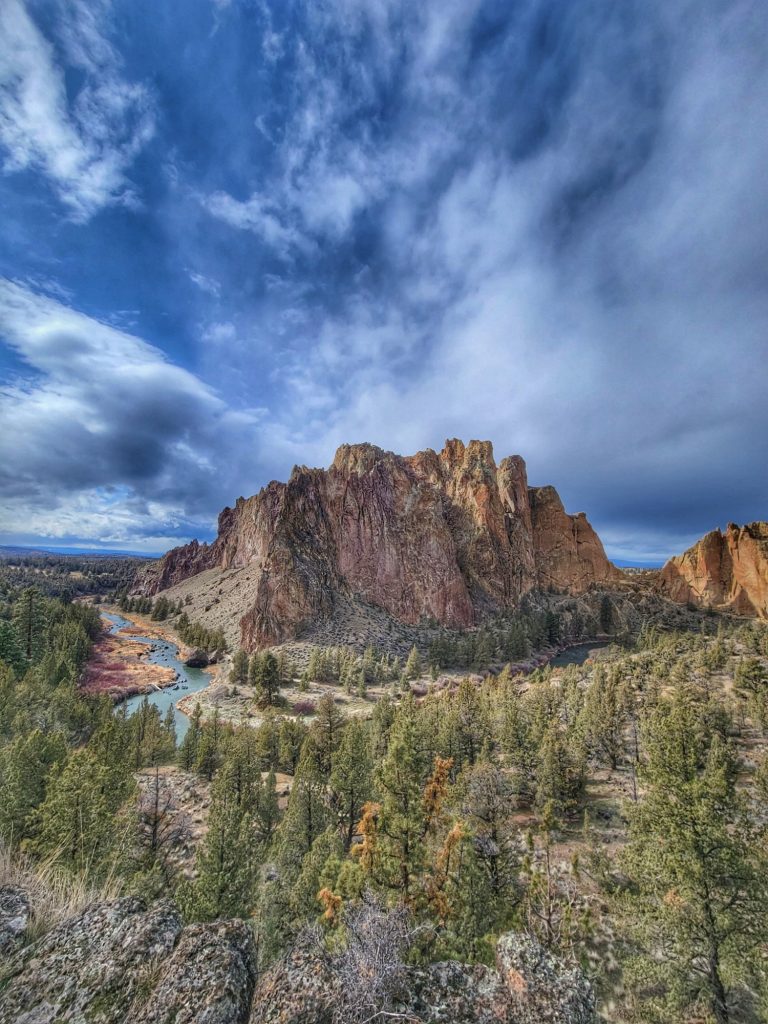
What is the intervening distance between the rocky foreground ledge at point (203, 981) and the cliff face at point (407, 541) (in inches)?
3478

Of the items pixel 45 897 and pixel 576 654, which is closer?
pixel 45 897

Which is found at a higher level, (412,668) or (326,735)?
(412,668)

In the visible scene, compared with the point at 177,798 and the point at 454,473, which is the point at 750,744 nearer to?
the point at 177,798

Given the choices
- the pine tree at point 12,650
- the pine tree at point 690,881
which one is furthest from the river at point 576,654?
the pine tree at point 12,650

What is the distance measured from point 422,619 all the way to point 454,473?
61.4 m

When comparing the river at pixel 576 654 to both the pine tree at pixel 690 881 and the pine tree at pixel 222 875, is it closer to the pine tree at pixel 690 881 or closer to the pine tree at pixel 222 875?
the pine tree at pixel 690 881

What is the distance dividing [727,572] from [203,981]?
184 m

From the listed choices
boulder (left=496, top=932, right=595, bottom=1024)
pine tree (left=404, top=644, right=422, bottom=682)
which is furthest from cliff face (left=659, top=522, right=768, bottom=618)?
boulder (left=496, top=932, right=595, bottom=1024)

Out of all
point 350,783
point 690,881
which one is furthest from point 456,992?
point 350,783

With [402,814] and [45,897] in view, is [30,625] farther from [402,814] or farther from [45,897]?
[45,897]

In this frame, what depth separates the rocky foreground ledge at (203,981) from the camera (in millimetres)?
3725

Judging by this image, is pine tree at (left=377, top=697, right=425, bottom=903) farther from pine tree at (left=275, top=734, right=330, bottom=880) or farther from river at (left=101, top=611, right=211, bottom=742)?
river at (left=101, top=611, right=211, bottom=742)

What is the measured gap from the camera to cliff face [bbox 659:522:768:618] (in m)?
131

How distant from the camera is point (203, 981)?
12.8 feet
